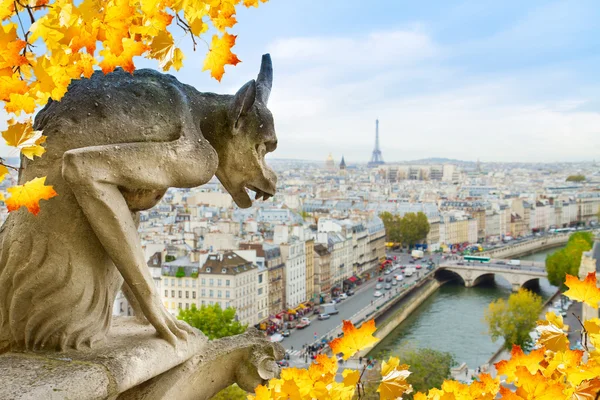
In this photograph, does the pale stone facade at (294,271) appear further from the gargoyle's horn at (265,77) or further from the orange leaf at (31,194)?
the orange leaf at (31,194)

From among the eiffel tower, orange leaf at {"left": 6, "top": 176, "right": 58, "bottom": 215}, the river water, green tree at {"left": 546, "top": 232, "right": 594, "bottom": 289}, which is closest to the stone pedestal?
orange leaf at {"left": 6, "top": 176, "right": 58, "bottom": 215}

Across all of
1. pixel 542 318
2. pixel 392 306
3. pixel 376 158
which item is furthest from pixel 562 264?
pixel 376 158

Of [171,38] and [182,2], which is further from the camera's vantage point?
[171,38]

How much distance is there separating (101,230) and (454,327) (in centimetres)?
2489

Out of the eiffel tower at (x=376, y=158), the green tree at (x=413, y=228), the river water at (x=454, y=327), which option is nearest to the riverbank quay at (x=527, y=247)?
the green tree at (x=413, y=228)

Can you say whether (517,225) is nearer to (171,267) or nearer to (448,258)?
(448,258)

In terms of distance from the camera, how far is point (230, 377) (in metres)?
2.36

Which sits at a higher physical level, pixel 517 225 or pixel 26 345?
pixel 26 345

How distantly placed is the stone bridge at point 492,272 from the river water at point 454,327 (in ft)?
2.38

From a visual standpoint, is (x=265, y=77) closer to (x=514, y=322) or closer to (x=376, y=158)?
(x=514, y=322)

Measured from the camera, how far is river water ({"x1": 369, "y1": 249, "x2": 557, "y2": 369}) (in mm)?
22391

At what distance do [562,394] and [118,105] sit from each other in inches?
54.0

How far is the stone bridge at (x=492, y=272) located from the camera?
33594mm

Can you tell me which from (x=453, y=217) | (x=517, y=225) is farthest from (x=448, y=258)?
(x=517, y=225)
